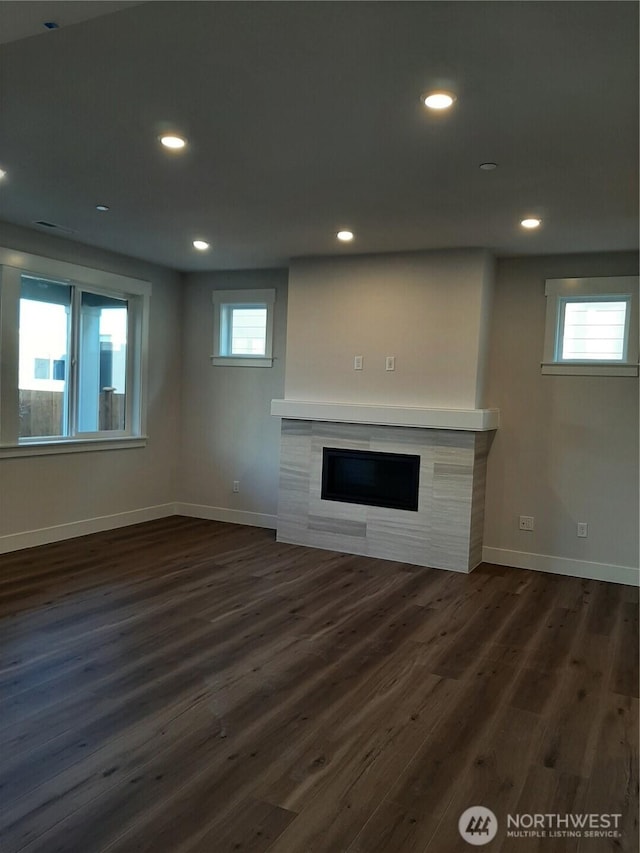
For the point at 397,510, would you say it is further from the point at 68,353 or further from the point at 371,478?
the point at 68,353

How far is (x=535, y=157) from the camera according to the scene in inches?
120

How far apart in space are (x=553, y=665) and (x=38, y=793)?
8.14 feet

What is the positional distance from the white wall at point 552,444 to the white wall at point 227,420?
212cm

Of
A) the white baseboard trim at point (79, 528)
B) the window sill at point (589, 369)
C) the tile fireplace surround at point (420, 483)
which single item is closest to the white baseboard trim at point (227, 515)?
the white baseboard trim at point (79, 528)

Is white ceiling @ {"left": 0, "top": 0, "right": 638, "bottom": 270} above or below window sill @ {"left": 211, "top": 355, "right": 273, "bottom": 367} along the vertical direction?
above

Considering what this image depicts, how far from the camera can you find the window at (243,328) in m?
A: 6.29

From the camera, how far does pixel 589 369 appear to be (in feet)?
16.3

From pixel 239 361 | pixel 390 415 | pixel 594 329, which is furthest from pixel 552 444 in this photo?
pixel 239 361

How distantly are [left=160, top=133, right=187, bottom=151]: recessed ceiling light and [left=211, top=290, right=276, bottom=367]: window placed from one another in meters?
3.12

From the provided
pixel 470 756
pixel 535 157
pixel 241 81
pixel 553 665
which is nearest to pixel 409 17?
pixel 241 81

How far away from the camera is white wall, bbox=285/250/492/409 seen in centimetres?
505

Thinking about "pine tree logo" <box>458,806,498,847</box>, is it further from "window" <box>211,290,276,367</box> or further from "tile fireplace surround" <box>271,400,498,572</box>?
"window" <box>211,290,276,367</box>

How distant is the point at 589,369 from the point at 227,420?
11.4 feet

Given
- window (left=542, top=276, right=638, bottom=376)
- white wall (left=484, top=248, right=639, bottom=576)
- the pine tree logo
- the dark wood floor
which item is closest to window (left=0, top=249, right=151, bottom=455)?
the dark wood floor
